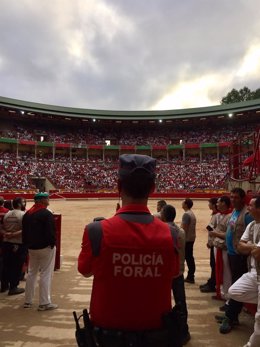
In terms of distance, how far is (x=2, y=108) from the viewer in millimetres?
45625

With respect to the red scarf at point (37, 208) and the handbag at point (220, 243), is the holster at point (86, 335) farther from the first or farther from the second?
the handbag at point (220, 243)

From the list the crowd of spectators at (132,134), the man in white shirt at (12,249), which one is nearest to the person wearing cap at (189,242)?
the man in white shirt at (12,249)

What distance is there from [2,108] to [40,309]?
46.5m

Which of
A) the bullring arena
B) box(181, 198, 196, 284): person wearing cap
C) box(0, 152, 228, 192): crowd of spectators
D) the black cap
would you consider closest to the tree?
the bullring arena

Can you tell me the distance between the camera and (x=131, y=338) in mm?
1406

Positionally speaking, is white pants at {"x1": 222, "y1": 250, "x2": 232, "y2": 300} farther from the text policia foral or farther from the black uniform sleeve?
the text policia foral

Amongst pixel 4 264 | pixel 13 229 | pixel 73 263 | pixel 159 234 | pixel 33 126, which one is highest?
pixel 33 126

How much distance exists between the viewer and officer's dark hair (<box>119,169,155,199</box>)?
156cm

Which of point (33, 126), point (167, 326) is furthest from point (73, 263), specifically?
point (33, 126)

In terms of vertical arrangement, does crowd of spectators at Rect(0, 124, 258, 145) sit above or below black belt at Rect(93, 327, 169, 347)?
above

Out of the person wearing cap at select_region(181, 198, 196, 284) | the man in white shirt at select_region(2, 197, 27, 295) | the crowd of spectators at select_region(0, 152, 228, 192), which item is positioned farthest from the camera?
the crowd of spectators at select_region(0, 152, 228, 192)

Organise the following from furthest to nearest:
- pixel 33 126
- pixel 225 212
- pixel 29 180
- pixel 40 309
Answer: pixel 33 126
pixel 29 180
pixel 225 212
pixel 40 309

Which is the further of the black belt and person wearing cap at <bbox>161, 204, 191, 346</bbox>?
person wearing cap at <bbox>161, 204, 191, 346</bbox>

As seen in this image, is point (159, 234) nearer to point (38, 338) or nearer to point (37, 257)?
point (38, 338)
